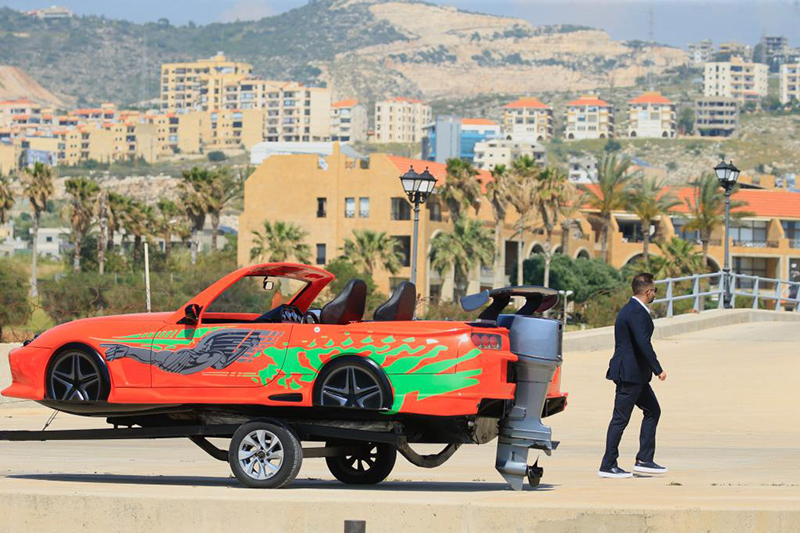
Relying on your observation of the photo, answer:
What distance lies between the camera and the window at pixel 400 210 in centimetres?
8750

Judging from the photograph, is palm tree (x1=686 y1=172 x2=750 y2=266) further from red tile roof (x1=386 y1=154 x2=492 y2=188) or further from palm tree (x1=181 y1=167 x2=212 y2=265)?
palm tree (x1=181 y1=167 x2=212 y2=265)

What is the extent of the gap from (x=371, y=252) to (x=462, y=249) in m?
5.92

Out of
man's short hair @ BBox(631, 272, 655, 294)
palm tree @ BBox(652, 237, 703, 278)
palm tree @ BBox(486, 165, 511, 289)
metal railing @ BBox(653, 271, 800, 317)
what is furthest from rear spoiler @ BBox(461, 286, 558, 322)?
palm tree @ BBox(486, 165, 511, 289)

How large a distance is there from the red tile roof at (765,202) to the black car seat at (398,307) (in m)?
92.7

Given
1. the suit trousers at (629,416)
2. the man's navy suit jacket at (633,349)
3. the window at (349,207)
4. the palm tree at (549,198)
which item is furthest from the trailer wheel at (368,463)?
the palm tree at (549,198)

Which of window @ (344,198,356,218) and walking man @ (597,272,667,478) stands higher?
window @ (344,198,356,218)

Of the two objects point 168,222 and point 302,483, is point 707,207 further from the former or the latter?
point 302,483

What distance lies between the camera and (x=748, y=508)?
8.06m

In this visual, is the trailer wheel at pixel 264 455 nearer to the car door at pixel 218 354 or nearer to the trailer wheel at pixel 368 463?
the car door at pixel 218 354

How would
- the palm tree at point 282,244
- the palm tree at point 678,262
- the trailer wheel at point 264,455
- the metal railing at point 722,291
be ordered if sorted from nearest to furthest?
the trailer wheel at point 264,455 → the metal railing at point 722,291 → the palm tree at point 678,262 → the palm tree at point 282,244

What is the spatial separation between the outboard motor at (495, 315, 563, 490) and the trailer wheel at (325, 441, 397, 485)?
1330 millimetres

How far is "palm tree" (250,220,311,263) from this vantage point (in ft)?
288

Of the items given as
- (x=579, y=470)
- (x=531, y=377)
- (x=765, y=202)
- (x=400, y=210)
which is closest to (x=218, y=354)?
(x=531, y=377)

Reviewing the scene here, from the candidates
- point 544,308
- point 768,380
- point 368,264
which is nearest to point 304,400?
point 544,308
